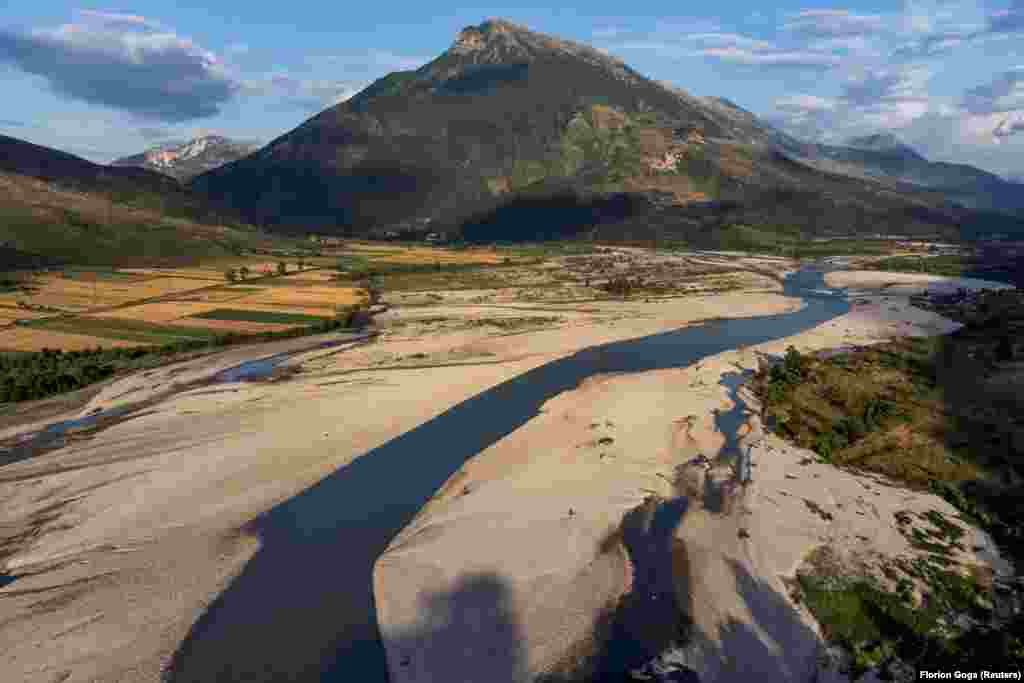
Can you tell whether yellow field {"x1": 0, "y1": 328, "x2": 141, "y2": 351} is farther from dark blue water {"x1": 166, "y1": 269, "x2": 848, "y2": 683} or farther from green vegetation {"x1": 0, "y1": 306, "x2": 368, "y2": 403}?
dark blue water {"x1": 166, "y1": 269, "x2": 848, "y2": 683}

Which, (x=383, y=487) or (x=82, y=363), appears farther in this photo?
(x=82, y=363)

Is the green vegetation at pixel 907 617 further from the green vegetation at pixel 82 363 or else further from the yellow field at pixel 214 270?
the yellow field at pixel 214 270

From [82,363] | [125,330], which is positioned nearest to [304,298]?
[125,330]

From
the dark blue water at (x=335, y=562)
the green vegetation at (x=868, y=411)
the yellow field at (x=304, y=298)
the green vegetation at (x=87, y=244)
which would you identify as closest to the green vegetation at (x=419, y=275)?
the yellow field at (x=304, y=298)

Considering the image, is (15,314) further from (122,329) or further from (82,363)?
(82,363)

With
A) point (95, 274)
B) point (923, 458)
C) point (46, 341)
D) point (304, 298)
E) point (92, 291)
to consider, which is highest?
point (95, 274)

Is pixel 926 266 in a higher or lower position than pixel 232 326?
higher

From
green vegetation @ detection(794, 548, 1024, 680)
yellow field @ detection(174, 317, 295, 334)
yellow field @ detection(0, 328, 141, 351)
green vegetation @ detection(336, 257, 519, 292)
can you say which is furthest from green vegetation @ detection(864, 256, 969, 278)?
yellow field @ detection(0, 328, 141, 351)
